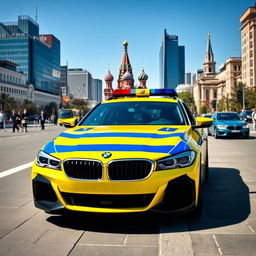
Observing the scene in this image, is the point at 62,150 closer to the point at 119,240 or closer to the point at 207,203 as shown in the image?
the point at 119,240

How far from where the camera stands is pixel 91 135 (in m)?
4.09

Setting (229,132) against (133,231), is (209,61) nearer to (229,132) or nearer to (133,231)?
(229,132)

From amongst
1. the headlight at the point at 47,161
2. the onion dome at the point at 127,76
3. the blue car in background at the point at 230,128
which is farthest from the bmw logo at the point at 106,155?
the onion dome at the point at 127,76

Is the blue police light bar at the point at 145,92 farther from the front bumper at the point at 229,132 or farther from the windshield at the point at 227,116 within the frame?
the windshield at the point at 227,116

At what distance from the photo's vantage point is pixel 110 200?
11.4ft

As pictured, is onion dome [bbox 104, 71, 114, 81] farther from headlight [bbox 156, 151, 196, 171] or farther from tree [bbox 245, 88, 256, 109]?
headlight [bbox 156, 151, 196, 171]

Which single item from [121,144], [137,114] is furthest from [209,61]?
A: [121,144]

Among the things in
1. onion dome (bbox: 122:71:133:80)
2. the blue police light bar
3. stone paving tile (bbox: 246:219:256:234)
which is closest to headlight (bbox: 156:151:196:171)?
stone paving tile (bbox: 246:219:256:234)

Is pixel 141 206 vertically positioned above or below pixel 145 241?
above

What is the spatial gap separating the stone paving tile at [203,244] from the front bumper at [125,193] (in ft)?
1.04

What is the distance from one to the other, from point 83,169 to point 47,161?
1.49 ft

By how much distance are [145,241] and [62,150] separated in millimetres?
1211

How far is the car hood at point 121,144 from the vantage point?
3.51 meters

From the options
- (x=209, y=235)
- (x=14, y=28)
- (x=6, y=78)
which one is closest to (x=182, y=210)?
(x=209, y=235)
